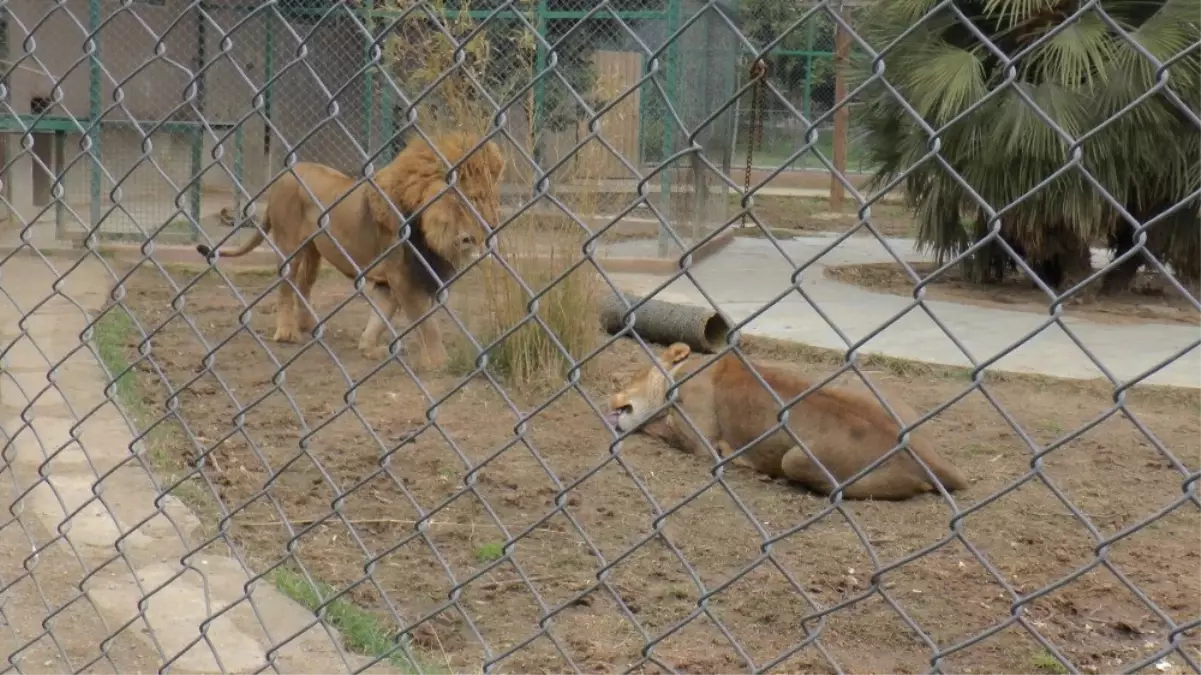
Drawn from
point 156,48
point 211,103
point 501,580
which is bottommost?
point 211,103

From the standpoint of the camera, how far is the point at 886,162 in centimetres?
1141

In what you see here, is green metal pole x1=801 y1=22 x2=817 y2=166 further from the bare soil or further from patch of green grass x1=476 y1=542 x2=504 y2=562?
patch of green grass x1=476 y1=542 x2=504 y2=562

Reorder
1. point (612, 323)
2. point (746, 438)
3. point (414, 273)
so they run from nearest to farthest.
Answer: point (746, 438) → point (414, 273) → point (612, 323)

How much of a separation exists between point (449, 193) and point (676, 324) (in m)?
3.77

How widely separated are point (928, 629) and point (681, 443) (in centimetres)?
237

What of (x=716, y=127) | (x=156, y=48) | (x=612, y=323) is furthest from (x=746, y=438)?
(x=716, y=127)

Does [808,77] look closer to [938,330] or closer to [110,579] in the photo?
[938,330]

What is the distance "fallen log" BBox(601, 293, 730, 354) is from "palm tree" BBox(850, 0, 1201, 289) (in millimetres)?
2111

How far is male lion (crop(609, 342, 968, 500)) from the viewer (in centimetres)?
558

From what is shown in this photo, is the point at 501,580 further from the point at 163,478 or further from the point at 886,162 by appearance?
the point at 886,162

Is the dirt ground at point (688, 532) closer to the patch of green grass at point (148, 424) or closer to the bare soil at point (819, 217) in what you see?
the patch of green grass at point (148, 424)

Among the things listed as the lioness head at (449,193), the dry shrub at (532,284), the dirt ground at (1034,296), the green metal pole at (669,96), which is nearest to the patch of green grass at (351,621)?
the lioness head at (449,193)

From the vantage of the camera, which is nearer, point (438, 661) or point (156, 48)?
point (156, 48)

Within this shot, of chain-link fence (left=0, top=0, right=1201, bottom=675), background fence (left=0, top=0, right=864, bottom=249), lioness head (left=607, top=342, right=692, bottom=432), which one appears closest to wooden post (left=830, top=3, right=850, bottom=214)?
background fence (left=0, top=0, right=864, bottom=249)
